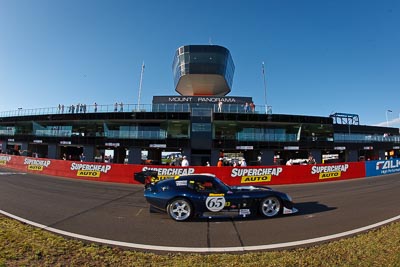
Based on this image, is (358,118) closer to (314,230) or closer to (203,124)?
(203,124)

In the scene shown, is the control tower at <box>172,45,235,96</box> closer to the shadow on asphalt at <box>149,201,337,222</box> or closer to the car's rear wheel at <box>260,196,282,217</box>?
the shadow on asphalt at <box>149,201,337,222</box>

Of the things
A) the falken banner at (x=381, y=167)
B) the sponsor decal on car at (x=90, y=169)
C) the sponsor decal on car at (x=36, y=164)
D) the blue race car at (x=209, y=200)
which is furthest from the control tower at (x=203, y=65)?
the blue race car at (x=209, y=200)

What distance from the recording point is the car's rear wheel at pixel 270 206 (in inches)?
255

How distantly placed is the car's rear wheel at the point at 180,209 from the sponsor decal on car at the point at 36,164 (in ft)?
56.7

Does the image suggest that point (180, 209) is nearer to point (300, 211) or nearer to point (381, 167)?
point (300, 211)

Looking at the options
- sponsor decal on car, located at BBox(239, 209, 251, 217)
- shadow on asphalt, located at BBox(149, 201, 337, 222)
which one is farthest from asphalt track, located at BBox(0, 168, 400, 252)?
sponsor decal on car, located at BBox(239, 209, 251, 217)

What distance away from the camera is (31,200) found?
873 cm

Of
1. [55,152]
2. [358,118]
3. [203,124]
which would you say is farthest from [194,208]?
[358,118]

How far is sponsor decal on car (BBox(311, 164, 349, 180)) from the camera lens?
671 inches

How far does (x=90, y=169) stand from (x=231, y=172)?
10.1 metres

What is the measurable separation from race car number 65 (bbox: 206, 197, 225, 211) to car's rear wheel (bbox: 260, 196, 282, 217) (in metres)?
1.13

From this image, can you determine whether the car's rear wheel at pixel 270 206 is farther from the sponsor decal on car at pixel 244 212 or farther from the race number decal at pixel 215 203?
the race number decal at pixel 215 203

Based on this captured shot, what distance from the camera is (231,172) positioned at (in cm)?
1549

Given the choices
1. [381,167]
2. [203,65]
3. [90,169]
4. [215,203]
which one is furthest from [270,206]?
[203,65]
